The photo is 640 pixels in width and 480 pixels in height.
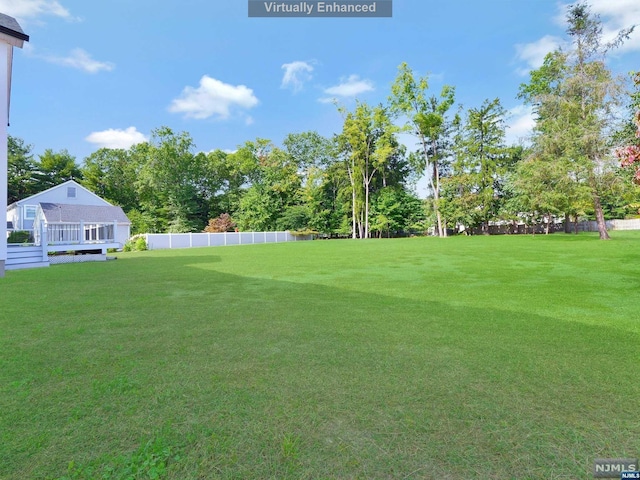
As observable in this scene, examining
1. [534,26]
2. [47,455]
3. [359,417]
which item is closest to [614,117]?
[534,26]

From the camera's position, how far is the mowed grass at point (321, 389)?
145 centimetres

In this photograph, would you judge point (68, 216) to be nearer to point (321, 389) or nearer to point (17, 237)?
point (17, 237)

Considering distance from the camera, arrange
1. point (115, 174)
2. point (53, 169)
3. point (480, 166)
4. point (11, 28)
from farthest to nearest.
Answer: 1. point (115, 174)
2. point (53, 169)
3. point (480, 166)
4. point (11, 28)

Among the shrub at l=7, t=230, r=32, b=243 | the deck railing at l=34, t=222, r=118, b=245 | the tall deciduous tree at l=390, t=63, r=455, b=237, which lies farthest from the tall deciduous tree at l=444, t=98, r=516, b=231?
the shrub at l=7, t=230, r=32, b=243

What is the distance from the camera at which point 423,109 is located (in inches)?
1169

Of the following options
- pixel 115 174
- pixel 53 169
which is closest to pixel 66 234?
pixel 53 169

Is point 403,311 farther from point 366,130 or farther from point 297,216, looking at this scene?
point 366,130

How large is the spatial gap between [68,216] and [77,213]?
4.21 feet

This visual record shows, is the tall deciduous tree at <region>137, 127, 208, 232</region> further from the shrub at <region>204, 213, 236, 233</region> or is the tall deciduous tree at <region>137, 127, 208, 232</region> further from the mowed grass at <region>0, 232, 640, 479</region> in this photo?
the mowed grass at <region>0, 232, 640, 479</region>

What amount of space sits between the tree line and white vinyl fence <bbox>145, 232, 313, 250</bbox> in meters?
2.00

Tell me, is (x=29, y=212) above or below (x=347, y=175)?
below

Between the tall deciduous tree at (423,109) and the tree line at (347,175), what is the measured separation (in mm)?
88

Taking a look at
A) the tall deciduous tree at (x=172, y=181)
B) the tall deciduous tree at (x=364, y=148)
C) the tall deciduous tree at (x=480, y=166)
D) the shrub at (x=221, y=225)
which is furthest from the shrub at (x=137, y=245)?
the tall deciduous tree at (x=480, y=166)

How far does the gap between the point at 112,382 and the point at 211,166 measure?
124ft
